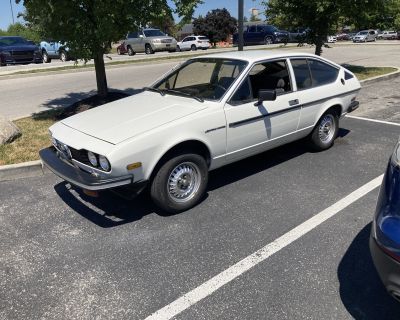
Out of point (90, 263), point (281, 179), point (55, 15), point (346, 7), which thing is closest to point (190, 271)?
point (90, 263)

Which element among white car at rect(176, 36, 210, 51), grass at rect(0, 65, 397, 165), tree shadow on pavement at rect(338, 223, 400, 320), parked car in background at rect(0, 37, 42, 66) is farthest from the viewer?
white car at rect(176, 36, 210, 51)

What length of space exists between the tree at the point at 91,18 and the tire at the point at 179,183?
12.4 ft

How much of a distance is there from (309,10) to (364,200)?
35.2 ft

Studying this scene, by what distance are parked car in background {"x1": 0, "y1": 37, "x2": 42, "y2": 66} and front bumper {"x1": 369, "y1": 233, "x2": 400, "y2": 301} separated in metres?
21.2

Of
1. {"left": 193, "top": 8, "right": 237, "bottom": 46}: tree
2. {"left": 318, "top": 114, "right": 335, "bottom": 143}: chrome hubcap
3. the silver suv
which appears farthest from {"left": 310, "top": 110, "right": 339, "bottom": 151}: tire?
{"left": 193, "top": 8, "right": 237, "bottom": 46}: tree

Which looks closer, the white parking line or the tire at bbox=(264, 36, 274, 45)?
the white parking line

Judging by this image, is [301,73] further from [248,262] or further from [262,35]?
[262,35]

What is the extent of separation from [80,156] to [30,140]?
2973 mm

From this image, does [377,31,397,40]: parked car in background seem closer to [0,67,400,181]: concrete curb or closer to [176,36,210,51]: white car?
[176,36,210,51]: white car

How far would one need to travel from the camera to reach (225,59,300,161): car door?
445 centimetres

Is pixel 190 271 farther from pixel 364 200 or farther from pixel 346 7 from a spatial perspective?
pixel 346 7

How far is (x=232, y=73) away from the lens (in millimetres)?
4680

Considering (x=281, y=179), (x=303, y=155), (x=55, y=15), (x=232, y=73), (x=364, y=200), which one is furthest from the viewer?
(x=55, y=15)

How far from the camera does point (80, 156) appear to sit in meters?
3.87
